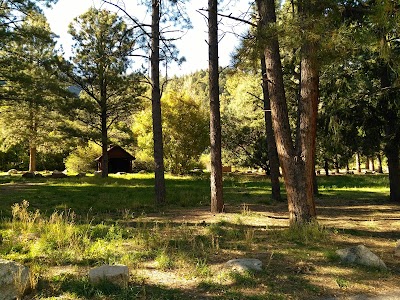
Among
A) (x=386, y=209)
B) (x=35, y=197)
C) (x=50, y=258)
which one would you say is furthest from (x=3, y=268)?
(x=386, y=209)

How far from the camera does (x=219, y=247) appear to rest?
6.01 meters

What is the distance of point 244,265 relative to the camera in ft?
15.5

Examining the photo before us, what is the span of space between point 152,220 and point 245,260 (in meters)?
4.10

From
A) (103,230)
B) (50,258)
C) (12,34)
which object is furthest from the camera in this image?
(12,34)

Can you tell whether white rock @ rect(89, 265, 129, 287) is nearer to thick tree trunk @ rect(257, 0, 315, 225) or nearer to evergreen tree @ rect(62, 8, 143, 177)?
thick tree trunk @ rect(257, 0, 315, 225)

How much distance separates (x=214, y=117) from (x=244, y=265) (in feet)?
18.6

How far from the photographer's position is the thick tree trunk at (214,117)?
9820 mm

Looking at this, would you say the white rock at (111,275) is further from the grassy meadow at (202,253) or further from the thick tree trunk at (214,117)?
the thick tree trunk at (214,117)

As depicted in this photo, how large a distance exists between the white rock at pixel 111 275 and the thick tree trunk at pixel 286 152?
423 centimetres

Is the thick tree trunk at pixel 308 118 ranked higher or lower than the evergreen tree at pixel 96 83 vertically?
lower

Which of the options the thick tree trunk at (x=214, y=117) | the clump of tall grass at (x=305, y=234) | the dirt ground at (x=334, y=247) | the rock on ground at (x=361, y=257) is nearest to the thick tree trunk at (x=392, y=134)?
the dirt ground at (x=334, y=247)

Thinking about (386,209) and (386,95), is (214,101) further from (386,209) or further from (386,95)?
(386,209)

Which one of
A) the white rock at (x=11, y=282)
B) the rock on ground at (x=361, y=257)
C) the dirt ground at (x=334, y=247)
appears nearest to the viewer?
the white rock at (x=11, y=282)

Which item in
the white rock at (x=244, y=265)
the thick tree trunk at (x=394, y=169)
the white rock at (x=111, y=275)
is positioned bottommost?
the white rock at (x=244, y=265)
